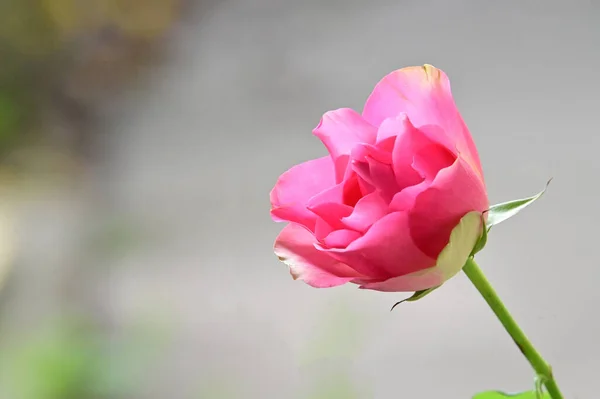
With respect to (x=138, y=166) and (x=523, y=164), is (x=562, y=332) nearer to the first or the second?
(x=523, y=164)

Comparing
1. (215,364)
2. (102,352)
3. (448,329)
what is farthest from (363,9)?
(102,352)

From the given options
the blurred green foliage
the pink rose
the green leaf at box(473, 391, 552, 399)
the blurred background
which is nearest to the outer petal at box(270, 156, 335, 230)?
the pink rose

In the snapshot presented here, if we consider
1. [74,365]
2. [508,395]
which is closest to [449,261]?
[508,395]

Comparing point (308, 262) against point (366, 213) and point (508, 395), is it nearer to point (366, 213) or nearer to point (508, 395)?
point (366, 213)

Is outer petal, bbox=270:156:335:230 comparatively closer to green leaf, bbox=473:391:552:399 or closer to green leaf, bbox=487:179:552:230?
green leaf, bbox=487:179:552:230

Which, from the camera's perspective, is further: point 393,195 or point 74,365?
point 74,365
